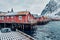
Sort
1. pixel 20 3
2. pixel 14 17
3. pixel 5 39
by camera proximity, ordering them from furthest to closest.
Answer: pixel 14 17 < pixel 20 3 < pixel 5 39

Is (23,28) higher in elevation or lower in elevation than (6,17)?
lower

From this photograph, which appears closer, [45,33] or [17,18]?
[17,18]

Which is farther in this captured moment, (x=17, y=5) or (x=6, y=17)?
(x=6, y=17)

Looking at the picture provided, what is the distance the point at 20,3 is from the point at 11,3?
285mm

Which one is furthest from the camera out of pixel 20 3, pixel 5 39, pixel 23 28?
pixel 23 28

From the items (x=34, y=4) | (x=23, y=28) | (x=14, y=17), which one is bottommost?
(x=23, y=28)

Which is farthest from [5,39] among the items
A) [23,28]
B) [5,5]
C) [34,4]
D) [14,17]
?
[23,28]

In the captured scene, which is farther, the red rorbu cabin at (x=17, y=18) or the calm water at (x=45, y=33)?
the red rorbu cabin at (x=17, y=18)

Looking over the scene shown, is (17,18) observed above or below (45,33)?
above

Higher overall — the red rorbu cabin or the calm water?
the red rorbu cabin

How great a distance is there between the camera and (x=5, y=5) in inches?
214

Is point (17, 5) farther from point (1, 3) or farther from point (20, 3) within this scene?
point (1, 3)

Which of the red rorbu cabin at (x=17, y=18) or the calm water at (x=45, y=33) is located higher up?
the red rorbu cabin at (x=17, y=18)

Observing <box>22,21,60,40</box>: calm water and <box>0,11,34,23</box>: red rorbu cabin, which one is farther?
<box>0,11,34,23</box>: red rorbu cabin
